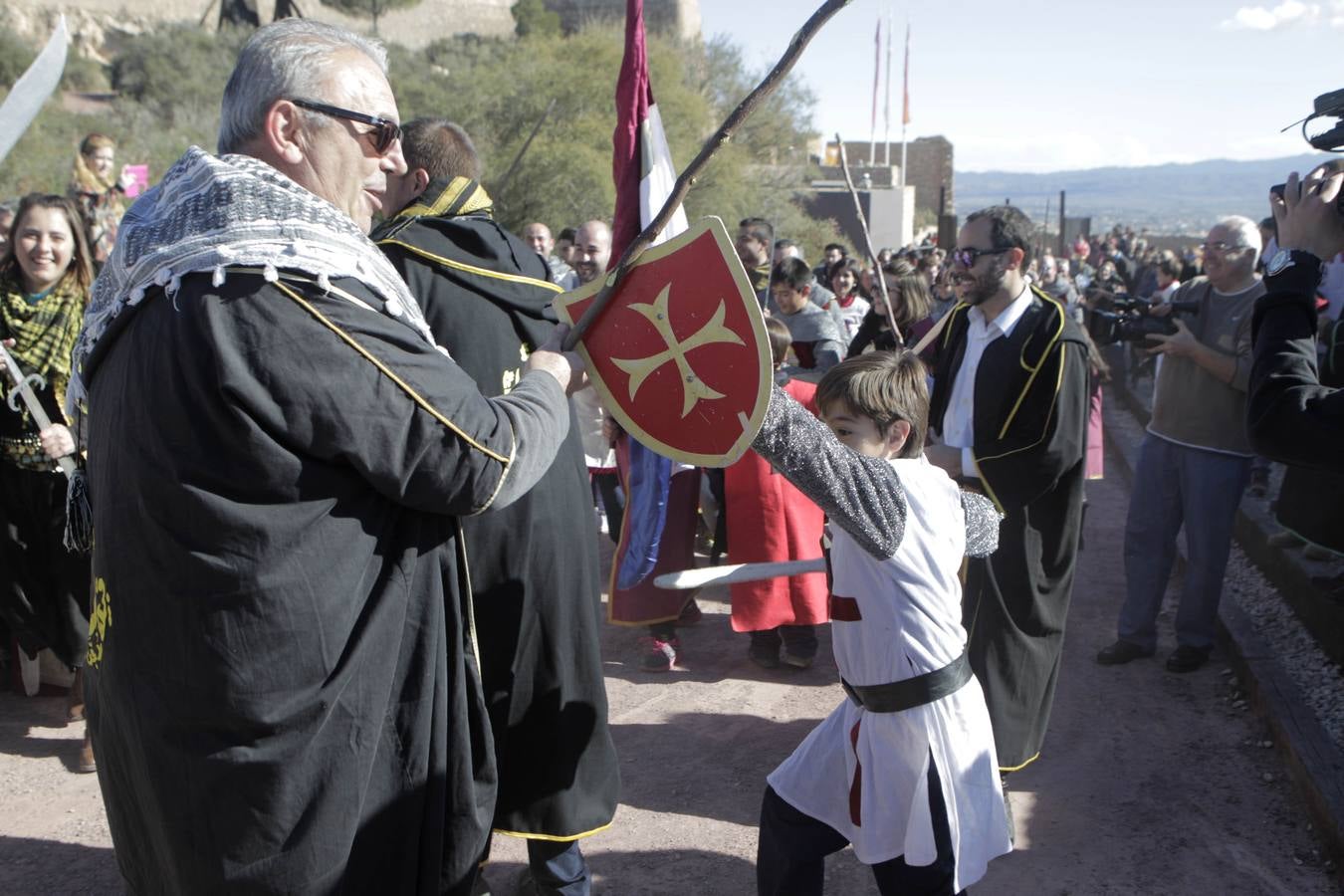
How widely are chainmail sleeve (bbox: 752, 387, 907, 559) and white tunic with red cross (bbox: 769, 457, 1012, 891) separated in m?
0.08

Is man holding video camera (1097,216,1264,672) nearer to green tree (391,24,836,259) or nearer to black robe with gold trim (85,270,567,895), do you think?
black robe with gold trim (85,270,567,895)

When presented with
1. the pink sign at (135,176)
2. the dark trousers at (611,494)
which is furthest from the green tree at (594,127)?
the dark trousers at (611,494)

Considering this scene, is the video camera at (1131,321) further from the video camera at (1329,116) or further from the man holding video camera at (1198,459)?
the video camera at (1329,116)

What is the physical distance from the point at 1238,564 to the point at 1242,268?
7.38 ft

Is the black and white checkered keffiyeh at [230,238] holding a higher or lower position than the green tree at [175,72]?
lower

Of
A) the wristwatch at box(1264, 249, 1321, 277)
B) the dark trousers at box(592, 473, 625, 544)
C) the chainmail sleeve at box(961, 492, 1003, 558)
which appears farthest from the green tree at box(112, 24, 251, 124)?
the wristwatch at box(1264, 249, 1321, 277)

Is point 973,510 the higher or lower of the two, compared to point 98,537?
lower

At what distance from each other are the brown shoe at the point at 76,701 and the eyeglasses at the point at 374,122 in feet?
11.4

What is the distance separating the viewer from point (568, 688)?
2809mm

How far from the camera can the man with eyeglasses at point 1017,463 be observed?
3.63 metres

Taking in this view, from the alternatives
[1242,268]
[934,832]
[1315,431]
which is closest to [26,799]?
[934,832]

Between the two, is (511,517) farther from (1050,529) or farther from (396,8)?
(396,8)

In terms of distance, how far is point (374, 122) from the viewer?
1.90m

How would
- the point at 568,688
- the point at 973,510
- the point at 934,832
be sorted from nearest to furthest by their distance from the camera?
the point at 934,832
the point at 973,510
the point at 568,688
